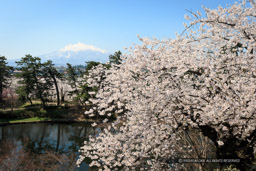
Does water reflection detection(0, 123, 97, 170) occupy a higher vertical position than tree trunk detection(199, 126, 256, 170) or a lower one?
lower

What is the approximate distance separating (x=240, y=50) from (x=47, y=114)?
30.8 m

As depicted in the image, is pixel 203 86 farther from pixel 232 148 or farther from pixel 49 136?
pixel 49 136

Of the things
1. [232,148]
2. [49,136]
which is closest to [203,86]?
[232,148]

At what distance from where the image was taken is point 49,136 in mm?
23297

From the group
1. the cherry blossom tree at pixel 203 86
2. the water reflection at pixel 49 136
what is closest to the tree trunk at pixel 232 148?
the cherry blossom tree at pixel 203 86

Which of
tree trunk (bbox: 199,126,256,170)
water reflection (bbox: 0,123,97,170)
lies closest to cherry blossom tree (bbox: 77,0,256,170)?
tree trunk (bbox: 199,126,256,170)

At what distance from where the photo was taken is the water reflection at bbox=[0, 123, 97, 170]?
1957 cm

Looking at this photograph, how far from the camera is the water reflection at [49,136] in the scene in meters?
19.6

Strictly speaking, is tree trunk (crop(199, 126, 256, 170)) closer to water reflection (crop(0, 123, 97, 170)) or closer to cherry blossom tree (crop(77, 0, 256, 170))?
cherry blossom tree (crop(77, 0, 256, 170))

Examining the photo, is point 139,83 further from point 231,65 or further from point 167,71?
point 231,65

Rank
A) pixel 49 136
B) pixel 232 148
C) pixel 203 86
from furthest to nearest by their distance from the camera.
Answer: pixel 49 136 → pixel 203 86 → pixel 232 148

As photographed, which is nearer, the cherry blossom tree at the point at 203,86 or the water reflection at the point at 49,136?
the cherry blossom tree at the point at 203,86

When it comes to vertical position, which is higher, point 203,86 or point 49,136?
point 203,86

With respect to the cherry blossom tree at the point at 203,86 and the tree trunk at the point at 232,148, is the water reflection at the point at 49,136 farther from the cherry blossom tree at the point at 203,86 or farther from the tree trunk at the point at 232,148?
the tree trunk at the point at 232,148
